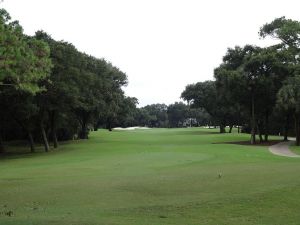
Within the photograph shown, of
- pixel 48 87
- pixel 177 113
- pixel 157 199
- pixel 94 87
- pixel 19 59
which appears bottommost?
pixel 157 199

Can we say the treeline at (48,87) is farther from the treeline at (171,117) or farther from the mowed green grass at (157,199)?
the treeline at (171,117)

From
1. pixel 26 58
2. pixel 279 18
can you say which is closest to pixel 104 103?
pixel 279 18

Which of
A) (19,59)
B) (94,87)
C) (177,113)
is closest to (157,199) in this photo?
(19,59)

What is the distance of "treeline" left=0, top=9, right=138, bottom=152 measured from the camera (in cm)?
1792

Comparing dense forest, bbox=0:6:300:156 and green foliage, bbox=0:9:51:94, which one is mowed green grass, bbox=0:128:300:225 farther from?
dense forest, bbox=0:6:300:156

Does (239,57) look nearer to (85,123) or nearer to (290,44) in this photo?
(290,44)

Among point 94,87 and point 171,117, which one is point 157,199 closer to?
point 94,87

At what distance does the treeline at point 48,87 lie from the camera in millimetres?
17922

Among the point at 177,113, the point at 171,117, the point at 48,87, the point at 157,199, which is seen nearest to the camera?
the point at 157,199

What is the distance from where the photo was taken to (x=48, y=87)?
44375 mm

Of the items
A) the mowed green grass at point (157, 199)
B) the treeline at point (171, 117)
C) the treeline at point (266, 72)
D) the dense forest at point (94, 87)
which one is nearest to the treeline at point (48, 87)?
the dense forest at point (94, 87)

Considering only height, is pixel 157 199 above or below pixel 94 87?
below

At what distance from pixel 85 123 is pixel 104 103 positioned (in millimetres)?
11286

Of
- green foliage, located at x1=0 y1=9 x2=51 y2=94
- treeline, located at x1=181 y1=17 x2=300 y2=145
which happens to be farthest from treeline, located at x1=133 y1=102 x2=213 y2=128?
green foliage, located at x1=0 y1=9 x2=51 y2=94
